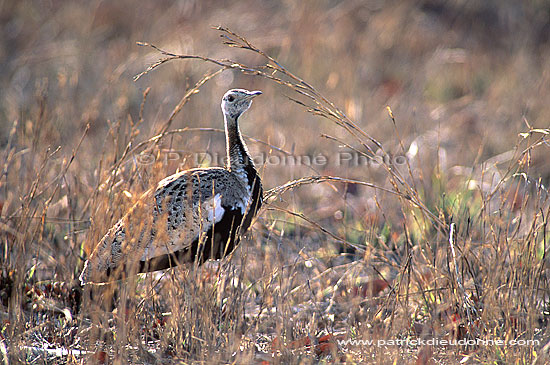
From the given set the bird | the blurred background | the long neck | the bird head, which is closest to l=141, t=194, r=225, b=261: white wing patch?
the bird

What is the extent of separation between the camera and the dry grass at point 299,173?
2709 mm

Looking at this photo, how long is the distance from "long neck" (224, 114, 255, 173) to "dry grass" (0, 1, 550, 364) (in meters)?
0.13

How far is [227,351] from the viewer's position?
2.54 meters

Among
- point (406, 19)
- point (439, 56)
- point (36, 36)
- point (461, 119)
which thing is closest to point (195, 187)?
point (461, 119)

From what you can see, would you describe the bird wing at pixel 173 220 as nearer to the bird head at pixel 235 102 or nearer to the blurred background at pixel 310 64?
the bird head at pixel 235 102

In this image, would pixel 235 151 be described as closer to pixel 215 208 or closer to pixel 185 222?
pixel 215 208

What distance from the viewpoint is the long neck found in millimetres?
3398

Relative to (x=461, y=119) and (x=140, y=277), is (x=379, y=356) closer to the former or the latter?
(x=140, y=277)

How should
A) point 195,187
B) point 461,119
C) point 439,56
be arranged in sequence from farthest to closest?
point 439,56
point 461,119
point 195,187

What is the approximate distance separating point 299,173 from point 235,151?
223 cm

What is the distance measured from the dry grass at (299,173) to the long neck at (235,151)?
129mm

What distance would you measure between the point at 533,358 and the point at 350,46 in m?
6.15

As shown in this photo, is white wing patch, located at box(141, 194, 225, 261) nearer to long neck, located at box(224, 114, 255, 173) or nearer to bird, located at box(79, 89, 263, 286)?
bird, located at box(79, 89, 263, 286)

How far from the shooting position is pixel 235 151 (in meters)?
3.43
